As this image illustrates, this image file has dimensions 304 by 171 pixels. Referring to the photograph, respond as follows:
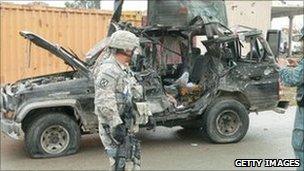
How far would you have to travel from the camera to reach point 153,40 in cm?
855

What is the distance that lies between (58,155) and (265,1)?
19690 mm

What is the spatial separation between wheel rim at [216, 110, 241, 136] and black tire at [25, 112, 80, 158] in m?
2.42

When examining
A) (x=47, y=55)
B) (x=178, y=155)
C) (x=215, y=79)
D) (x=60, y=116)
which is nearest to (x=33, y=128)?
(x=60, y=116)

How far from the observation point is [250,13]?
991 inches

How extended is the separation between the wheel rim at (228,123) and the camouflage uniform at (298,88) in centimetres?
427

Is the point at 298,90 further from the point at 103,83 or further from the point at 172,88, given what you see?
the point at 172,88

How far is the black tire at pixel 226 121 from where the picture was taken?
845 centimetres

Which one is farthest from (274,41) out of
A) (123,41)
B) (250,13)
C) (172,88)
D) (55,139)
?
(250,13)

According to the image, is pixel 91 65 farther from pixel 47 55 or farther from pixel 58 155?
pixel 47 55

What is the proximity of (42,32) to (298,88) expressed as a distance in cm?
988

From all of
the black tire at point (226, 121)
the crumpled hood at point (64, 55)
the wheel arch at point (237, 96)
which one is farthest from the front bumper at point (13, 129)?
the wheel arch at point (237, 96)

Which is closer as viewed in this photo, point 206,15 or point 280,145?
point 280,145

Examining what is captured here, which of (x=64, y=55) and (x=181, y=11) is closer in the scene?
(x=64, y=55)

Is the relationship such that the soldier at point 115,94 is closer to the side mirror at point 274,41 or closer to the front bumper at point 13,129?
the front bumper at point 13,129
